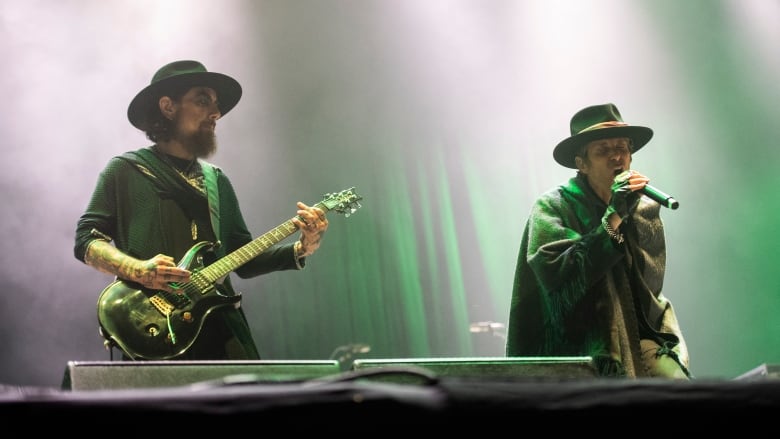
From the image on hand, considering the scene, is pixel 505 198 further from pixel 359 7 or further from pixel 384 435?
pixel 384 435

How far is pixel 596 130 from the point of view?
13.7 feet

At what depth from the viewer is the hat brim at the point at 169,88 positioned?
3.92 metres

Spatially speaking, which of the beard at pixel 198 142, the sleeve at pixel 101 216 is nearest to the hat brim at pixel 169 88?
the beard at pixel 198 142

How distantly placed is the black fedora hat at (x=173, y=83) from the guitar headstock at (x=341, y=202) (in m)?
0.70

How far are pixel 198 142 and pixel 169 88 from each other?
314 millimetres

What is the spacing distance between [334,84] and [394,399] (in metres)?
5.68

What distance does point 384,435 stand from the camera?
Answer: 0.93 m

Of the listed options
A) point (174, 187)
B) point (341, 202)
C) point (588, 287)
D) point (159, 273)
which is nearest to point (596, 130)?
point (588, 287)

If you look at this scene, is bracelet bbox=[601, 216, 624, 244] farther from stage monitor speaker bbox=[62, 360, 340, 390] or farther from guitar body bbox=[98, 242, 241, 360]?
stage monitor speaker bbox=[62, 360, 340, 390]

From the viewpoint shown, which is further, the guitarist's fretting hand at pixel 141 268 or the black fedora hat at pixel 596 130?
the black fedora hat at pixel 596 130

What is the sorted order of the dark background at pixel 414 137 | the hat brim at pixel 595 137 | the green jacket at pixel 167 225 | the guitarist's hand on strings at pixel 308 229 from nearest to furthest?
the green jacket at pixel 167 225
the guitarist's hand on strings at pixel 308 229
the hat brim at pixel 595 137
the dark background at pixel 414 137

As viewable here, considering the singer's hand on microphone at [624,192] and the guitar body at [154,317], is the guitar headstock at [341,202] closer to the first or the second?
the guitar body at [154,317]

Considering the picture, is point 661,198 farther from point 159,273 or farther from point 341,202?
point 159,273

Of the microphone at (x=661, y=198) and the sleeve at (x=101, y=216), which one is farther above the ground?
the sleeve at (x=101, y=216)
